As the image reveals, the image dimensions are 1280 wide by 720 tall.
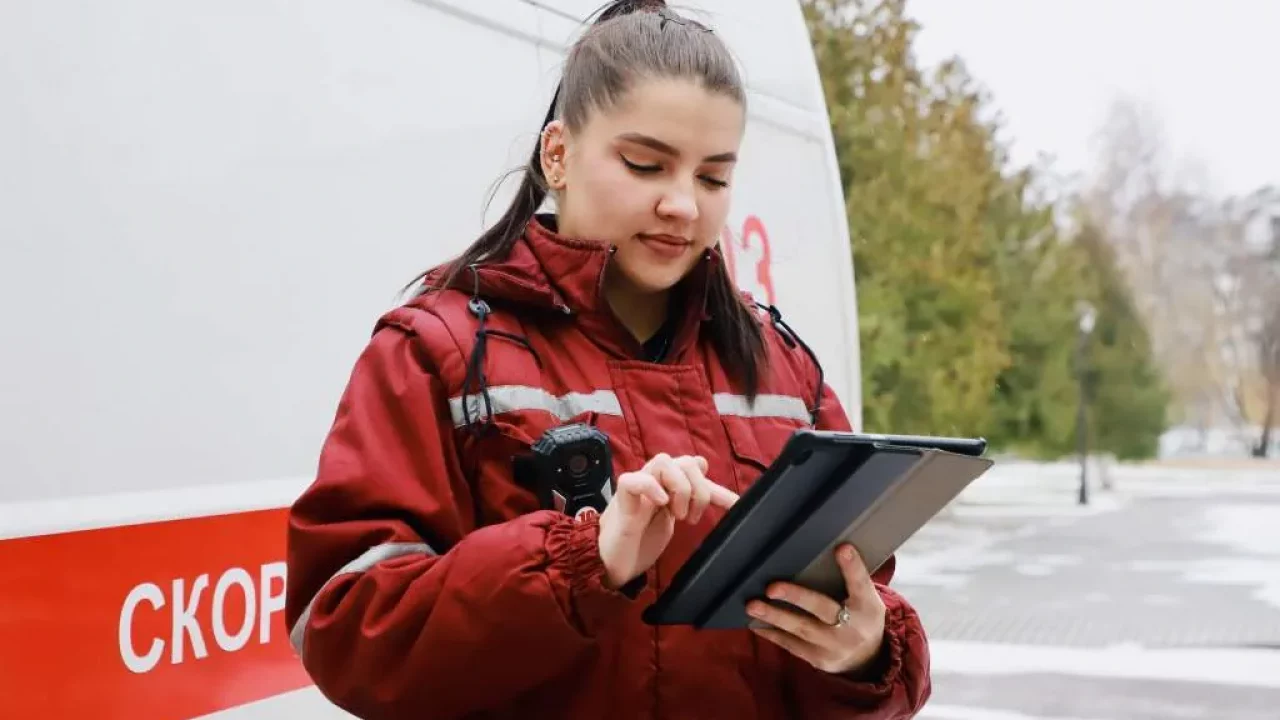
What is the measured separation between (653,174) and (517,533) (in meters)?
0.28

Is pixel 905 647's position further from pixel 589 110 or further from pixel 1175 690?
pixel 1175 690

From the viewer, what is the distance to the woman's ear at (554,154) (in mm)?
1030

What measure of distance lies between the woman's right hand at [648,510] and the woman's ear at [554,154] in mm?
291

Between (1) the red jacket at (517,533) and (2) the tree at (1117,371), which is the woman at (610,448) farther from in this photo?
(2) the tree at (1117,371)

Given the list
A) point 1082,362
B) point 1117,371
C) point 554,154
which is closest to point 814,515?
point 554,154

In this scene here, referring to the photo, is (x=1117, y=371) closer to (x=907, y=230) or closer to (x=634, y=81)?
(x=907, y=230)

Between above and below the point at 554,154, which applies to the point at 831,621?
below

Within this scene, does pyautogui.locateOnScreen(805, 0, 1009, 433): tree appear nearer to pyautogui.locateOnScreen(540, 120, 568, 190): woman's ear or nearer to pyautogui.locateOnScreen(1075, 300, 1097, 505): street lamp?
pyautogui.locateOnScreen(1075, 300, 1097, 505): street lamp

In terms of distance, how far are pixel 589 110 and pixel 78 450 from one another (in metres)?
0.59

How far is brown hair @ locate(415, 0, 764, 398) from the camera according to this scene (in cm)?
99

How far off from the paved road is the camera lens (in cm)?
560

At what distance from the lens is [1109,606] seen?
10.3 meters

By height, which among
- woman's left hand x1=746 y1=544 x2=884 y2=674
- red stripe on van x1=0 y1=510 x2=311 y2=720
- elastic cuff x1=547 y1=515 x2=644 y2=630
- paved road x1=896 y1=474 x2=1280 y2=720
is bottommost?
paved road x1=896 y1=474 x2=1280 y2=720

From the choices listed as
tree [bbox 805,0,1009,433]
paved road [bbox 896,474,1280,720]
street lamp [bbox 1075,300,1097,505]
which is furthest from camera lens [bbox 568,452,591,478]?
street lamp [bbox 1075,300,1097,505]
